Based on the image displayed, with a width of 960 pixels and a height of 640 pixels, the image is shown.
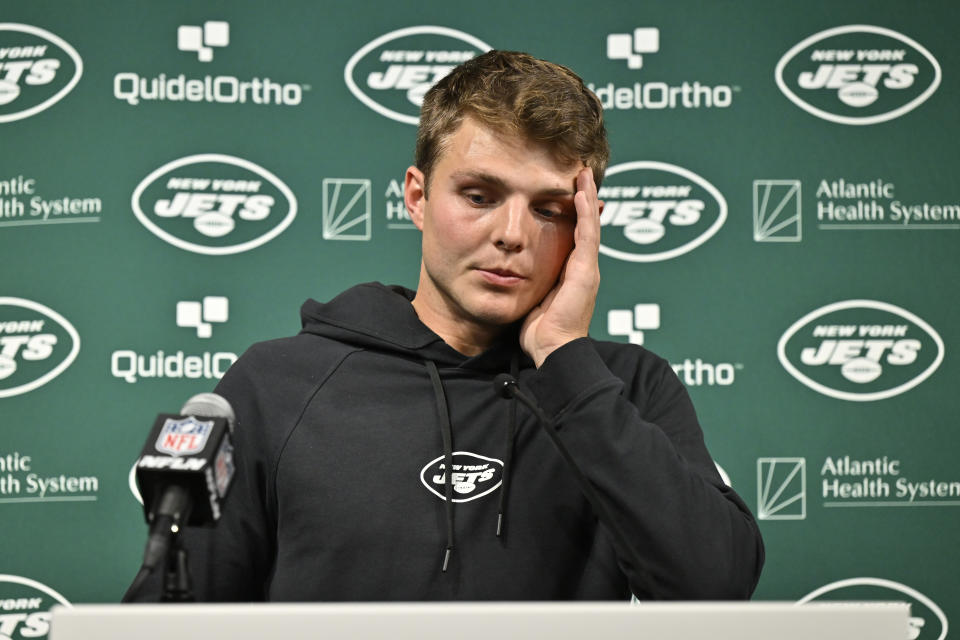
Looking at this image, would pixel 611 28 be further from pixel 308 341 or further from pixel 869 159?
pixel 308 341

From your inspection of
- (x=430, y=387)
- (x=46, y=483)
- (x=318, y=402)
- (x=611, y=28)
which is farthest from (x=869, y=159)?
(x=46, y=483)

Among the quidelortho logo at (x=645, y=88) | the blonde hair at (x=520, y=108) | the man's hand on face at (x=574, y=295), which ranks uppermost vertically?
the quidelortho logo at (x=645, y=88)

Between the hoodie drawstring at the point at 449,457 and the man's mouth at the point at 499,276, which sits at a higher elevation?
the man's mouth at the point at 499,276

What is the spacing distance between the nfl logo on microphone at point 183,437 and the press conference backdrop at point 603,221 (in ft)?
4.68

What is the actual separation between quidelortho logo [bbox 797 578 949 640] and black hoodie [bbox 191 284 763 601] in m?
1.09

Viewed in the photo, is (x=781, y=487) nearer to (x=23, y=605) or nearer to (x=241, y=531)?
(x=241, y=531)

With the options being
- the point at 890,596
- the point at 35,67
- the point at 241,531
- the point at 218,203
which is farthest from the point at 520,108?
the point at 890,596

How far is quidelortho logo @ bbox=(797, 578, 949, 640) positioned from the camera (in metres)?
2.35

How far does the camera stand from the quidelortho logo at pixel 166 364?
2.30m

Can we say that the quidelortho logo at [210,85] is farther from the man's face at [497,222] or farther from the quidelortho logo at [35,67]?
the man's face at [497,222]

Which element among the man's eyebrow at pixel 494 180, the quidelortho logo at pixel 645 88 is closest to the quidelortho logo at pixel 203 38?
the quidelortho logo at pixel 645 88

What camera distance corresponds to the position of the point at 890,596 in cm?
236

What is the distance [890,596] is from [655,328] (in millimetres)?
854

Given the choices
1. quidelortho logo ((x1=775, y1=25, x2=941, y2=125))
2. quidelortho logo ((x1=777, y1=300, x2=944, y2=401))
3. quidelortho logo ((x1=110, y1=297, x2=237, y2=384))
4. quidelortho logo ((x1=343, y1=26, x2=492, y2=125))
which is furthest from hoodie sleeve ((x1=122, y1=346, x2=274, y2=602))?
quidelortho logo ((x1=775, y1=25, x2=941, y2=125))
